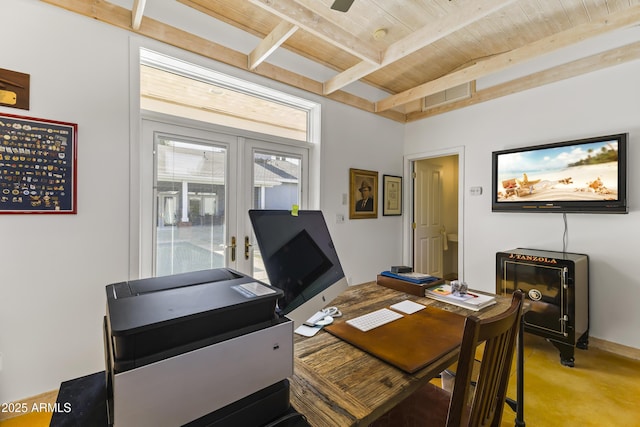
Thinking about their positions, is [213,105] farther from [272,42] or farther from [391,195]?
[391,195]

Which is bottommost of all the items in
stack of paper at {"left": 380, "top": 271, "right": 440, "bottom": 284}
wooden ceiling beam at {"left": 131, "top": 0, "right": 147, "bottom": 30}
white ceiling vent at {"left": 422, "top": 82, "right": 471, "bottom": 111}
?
stack of paper at {"left": 380, "top": 271, "right": 440, "bottom": 284}

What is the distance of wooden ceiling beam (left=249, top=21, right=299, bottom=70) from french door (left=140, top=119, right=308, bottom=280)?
2.38 ft

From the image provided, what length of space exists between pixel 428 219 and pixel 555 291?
7.27 ft

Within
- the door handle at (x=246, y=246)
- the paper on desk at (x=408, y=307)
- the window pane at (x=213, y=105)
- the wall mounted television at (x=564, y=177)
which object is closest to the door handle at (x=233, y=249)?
the door handle at (x=246, y=246)

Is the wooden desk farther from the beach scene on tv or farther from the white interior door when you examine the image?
the white interior door

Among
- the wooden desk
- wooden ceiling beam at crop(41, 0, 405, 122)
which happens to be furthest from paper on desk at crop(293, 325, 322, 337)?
wooden ceiling beam at crop(41, 0, 405, 122)

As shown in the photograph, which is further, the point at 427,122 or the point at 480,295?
the point at 427,122

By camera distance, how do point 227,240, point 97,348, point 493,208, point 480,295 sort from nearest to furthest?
point 480,295
point 97,348
point 227,240
point 493,208

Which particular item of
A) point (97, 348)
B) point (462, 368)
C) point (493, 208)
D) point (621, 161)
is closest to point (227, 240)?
point (97, 348)

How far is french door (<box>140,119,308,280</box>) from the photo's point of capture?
2346 millimetres

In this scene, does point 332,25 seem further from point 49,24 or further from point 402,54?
point 49,24

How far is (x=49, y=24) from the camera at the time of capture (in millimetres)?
1888

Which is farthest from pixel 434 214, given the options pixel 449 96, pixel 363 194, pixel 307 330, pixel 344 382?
pixel 344 382

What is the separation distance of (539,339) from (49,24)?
16.1 ft
